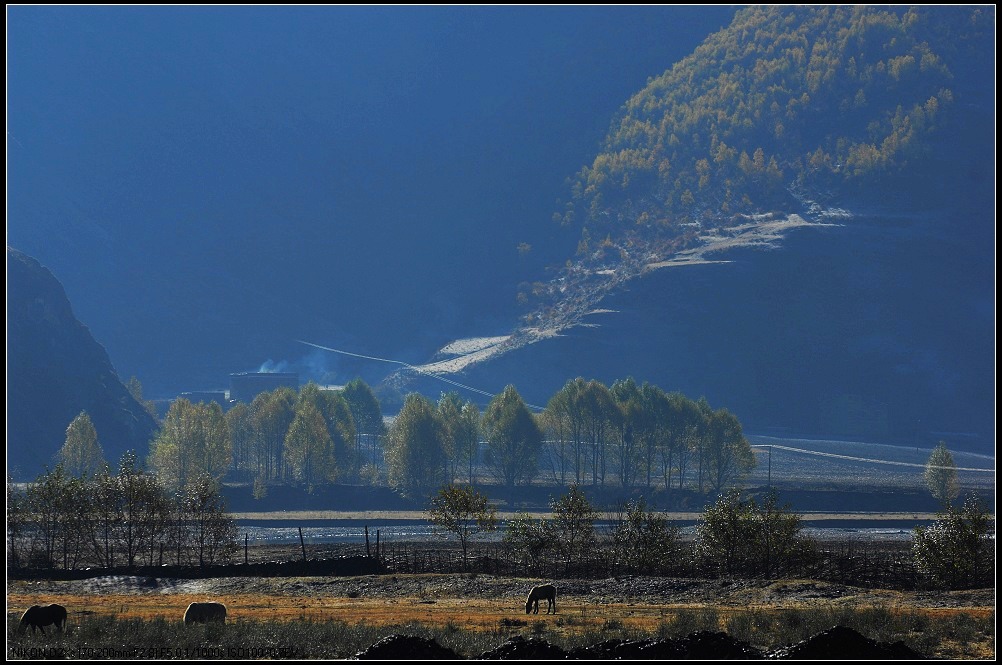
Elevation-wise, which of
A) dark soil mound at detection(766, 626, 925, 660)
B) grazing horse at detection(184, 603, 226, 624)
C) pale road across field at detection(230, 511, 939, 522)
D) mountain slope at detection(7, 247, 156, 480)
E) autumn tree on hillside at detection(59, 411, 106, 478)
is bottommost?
pale road across field at detection(230, 511, 939, 522)

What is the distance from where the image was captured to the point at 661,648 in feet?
119

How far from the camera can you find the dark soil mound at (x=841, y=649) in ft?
115

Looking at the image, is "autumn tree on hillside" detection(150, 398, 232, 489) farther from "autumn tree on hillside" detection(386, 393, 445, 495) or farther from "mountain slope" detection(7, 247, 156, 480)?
"autumn tree on hillside" detection(386, 393, 445, 495)

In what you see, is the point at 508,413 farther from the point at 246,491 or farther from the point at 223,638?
the point at 223,638

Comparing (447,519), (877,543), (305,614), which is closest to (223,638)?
(305,614)

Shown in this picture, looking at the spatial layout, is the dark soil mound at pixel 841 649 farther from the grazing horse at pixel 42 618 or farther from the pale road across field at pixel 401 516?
the pale road across field at pixel 401 516

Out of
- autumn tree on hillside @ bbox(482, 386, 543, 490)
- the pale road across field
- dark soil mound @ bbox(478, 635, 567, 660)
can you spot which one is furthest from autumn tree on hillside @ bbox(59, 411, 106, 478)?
dark soil mound @ bbox(478, 635, 567, 660)

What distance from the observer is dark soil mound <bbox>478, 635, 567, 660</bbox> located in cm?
3638

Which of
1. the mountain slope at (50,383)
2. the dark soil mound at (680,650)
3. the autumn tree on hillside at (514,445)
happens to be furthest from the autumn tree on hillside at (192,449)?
the dark soil mound at (680,650)

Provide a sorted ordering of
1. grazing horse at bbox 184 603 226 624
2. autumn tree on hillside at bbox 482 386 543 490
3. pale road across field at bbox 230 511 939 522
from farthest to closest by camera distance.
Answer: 1. autumn tree on hillside at bbox 482 386 543 490
2. pale road across field at bbox 230 511 939 522
3. grazing horse at bbox 184 603 226 624

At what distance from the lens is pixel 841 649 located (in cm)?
3522

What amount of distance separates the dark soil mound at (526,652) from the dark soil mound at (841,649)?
19.9 feet

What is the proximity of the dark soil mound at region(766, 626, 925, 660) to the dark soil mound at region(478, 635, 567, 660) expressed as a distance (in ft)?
19.9

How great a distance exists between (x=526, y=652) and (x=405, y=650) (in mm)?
3542
